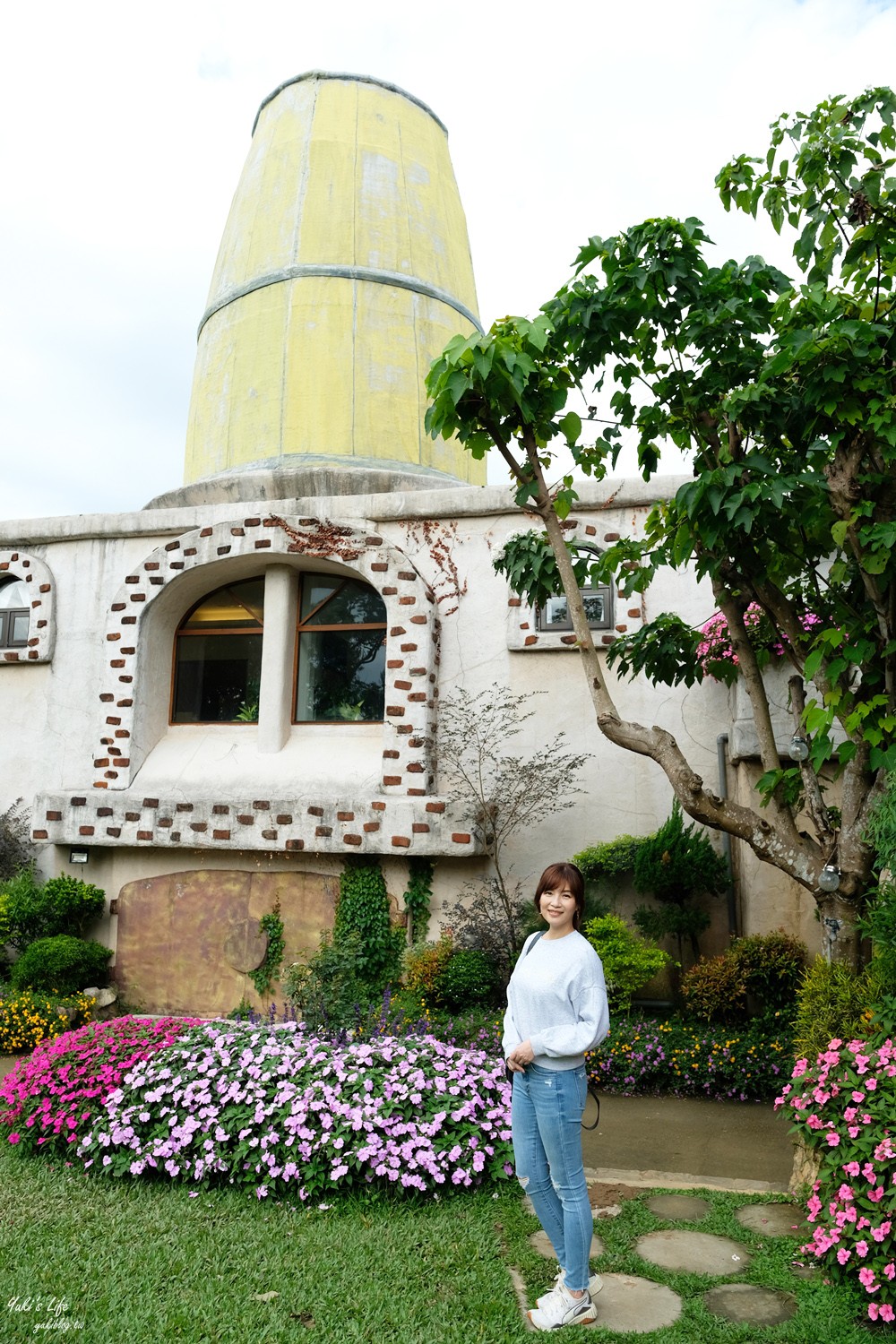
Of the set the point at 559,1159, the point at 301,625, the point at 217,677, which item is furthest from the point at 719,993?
the point at 217,677

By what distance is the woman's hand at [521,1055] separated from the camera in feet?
11.9

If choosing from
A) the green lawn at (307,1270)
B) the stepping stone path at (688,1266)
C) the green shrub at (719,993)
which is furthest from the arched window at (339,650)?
the stepping stone path at (688,1266)

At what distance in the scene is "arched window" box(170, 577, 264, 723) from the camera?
10133mm

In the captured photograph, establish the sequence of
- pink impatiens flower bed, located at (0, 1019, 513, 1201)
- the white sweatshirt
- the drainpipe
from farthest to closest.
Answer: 1. the drainpipe
2. pink impatiens flower bed, located at (0, 1019, 513, 1201)
3. the white sweatshirt

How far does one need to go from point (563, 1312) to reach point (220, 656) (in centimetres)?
765

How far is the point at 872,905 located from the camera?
15.8ft

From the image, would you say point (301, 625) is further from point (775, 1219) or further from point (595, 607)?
point (775, 1219)

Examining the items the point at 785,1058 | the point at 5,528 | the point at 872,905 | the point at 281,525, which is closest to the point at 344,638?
the point at 281,525

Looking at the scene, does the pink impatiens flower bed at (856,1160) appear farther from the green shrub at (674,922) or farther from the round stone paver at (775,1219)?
the green shrub at (674,922)

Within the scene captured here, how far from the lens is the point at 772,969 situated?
721cm

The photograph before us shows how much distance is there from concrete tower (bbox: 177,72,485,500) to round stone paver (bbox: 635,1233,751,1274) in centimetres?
719

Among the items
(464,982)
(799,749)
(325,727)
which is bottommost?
Result: (464,982)

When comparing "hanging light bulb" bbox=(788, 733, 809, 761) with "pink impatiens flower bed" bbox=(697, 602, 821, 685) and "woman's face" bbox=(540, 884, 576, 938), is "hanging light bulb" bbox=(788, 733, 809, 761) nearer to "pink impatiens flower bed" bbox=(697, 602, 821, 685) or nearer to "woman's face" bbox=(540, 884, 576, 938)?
"pink impatiens flower bed" bbox=(697, 602, 821, 685)

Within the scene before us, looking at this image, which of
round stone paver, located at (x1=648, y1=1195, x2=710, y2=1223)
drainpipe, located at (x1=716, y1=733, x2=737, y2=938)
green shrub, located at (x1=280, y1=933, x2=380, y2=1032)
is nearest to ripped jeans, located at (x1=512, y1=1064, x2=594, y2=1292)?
round stone paver, located at (x1=648, y1=1195, x2=710, y2=1223)
